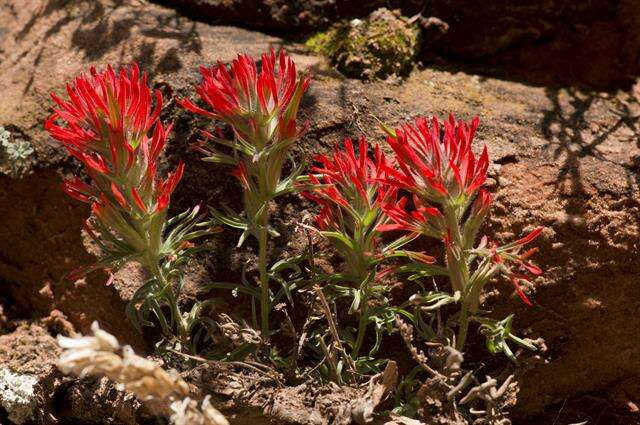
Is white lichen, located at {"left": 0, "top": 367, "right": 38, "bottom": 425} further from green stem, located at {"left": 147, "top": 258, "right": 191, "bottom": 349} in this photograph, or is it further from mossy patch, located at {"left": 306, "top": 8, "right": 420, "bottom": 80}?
mossy patch, located at {"left": 306, "top": 8, "right": 420, "bottom": 80}

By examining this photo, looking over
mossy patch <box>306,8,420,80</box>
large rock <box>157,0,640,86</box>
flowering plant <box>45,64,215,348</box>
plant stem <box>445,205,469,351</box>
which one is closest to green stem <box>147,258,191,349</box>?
flowering plant <box>45,64,215,348</box>

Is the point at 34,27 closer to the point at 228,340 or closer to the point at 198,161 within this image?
the point at 198,161

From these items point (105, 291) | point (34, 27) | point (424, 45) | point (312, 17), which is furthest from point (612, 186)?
point (34, 27)

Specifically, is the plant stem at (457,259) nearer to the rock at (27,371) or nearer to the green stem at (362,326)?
the green stem at (362,326)

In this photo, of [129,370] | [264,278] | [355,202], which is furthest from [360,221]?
[129,370]

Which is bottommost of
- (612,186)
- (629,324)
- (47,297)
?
(47,297)
